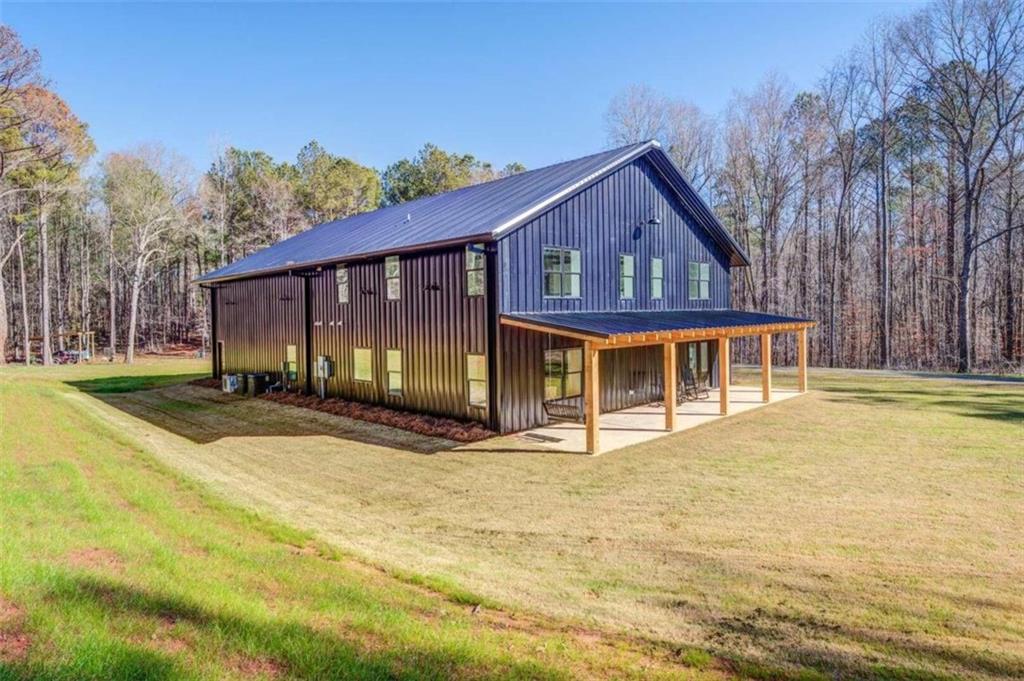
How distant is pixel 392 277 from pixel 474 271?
3.18 metres

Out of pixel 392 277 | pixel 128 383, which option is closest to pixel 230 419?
pixel 392 277

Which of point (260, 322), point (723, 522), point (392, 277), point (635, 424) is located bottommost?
point (723, 522)

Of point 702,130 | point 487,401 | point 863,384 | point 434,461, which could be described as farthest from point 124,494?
point 702,130

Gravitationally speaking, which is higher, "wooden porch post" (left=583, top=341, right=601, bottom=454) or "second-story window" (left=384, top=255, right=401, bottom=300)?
"second-story window" (left=384, top=255, right=401, bottom=300)

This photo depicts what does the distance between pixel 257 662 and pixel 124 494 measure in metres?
5.30

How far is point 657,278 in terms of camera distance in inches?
696

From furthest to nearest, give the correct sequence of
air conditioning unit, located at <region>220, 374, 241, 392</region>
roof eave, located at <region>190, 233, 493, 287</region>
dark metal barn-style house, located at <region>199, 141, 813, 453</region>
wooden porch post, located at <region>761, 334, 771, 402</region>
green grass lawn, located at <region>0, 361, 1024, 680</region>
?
air conditioning unit, located at <region>220, 374, 241, 392</region> → wooden porch post, located at <region>761, 334, 771, 402</region> → dark metal barn-style house, located at <region>199, 141, 813, 453</region> → roof eave, located at <region>190, 233, 493, 287</region> → green grass lawn, located at <region>0, 361, 1024, 680</region>

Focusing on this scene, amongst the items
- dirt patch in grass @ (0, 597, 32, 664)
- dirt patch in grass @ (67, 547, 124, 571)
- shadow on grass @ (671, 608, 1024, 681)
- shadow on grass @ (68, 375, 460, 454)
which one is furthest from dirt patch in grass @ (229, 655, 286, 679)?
shadow on grass @ (68, 375, 460, 454)

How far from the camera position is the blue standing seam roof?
1173cm

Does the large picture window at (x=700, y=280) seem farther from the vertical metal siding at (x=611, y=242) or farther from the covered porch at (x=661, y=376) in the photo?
the covered porch at (x=661, y=376)

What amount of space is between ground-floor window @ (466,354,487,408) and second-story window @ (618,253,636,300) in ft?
17.4

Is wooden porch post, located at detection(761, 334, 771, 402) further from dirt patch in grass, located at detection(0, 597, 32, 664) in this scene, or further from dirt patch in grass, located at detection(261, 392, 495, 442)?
dirt patch in grass, located at detection(0, 597, 32, 664)

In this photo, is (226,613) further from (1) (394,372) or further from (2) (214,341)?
(2) (214,341)

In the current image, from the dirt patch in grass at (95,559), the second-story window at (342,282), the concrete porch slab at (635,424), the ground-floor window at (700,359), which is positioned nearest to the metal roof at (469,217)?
the second-story window at (342,282)
